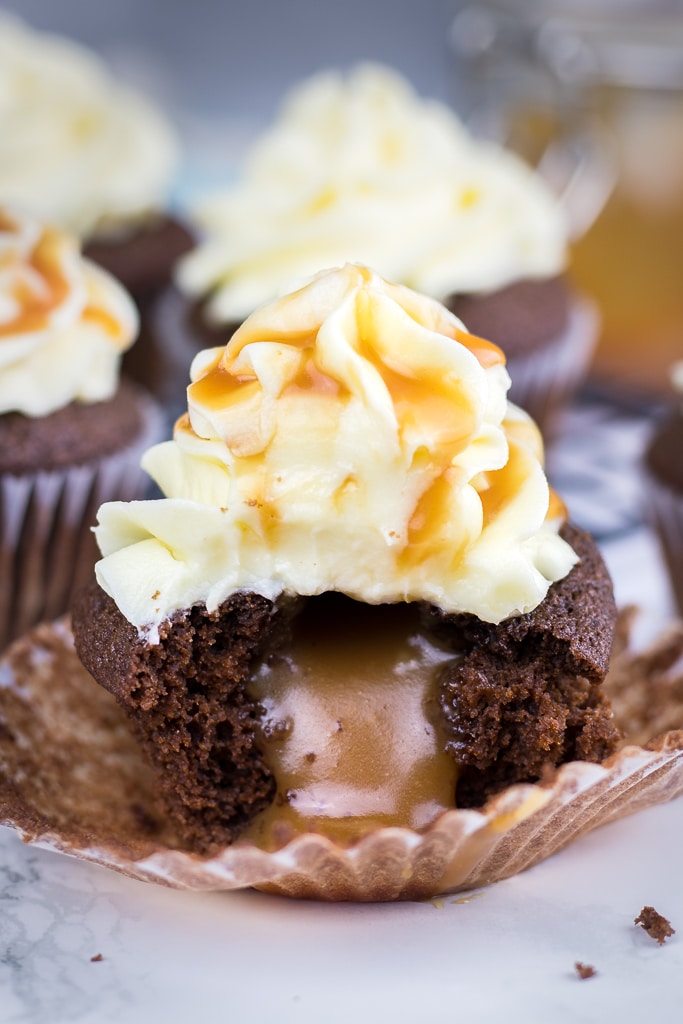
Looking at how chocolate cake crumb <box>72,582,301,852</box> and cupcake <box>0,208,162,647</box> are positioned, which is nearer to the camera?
chocolate cake crumb <box>72,582,301,852</box>

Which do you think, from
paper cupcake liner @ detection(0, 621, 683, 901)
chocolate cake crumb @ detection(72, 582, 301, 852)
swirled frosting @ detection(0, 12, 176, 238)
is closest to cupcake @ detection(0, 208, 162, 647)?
paper cupcake liner @ detection(0, 621, 683, 901)

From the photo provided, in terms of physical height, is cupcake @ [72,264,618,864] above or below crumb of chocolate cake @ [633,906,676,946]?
above

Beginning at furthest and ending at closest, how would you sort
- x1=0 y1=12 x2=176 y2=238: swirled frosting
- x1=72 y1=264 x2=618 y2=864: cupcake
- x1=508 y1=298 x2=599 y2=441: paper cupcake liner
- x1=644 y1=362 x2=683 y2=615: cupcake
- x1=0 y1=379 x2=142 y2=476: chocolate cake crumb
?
1. x1=0 y1=12 x2=176 y2=238: swirled frosting
2. x1=508 y1=298 x2=599 y2=441: paper cupcake liner
3. x1=644 y1=362 x2=683 y2=615: cupcake
4. x1=0 y1=379 x2=142 y2=476: chocolate cake crumb
5. x1=72 y1=264 x2=618 y2=864: cupcake

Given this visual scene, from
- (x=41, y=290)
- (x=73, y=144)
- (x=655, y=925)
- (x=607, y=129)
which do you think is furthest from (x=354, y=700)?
(x=607, y=129)

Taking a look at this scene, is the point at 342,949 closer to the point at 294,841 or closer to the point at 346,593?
the point at 294,841

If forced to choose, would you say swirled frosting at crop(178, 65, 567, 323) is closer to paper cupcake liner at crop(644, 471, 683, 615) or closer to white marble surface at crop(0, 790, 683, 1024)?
paper cupcake liner at crop(644, 471, 683, 615)

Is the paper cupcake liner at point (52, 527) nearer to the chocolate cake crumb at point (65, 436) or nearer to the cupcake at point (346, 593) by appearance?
the chocolate cake crumb at point (65, 436)

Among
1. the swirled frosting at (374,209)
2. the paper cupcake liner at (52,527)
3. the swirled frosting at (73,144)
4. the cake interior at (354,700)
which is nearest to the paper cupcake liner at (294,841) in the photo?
the cake interior at (354,700)
